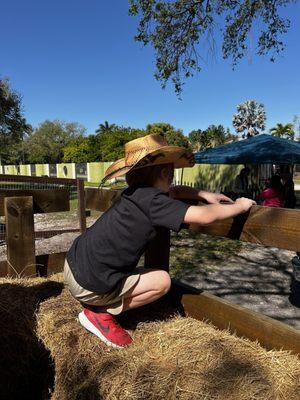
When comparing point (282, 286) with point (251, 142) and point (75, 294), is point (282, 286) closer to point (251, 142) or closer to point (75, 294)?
point (75, 294)

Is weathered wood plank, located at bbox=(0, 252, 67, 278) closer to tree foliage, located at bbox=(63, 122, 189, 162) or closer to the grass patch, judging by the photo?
the grass patch

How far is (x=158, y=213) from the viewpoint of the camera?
2.14m

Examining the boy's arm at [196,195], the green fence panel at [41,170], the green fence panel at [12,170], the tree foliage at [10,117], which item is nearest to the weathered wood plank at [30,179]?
the boy's arm at [196,195]

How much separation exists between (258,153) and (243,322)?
11.8 m

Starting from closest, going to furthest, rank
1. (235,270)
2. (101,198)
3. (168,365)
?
(168,365)
(101,198)
(235,270)

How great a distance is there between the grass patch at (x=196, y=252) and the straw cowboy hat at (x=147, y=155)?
154 inches

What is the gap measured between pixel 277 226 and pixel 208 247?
6384 millimetres

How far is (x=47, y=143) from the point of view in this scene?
253 ft

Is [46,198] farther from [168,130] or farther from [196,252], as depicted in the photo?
[168,130]

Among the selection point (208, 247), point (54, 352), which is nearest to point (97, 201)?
point (54, 352)

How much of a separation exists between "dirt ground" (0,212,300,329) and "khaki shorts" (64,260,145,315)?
2.75 metres

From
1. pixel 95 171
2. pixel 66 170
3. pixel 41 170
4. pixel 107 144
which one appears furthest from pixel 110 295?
pixel 41 170

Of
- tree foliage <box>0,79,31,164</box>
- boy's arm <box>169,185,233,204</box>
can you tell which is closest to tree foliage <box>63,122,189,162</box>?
tree foliage <box>0,79,31,164</box>

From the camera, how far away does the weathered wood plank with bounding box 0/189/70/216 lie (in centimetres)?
377
